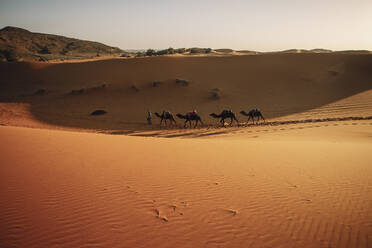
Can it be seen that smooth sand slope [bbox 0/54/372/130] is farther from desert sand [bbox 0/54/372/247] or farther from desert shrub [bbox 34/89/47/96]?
desert sand [bbox 0/54/372/247]

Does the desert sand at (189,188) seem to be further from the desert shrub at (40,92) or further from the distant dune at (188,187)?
the desert shrub at (40,92)

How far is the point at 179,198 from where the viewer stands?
4699 millimetres

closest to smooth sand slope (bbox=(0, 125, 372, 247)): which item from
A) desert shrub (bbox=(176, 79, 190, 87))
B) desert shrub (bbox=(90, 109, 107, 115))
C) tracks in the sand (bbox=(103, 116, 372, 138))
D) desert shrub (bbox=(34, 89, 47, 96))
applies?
tracks in the sand (bbox=(103, 116, 372, 138))

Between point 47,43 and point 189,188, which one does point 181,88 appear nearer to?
point 189,188

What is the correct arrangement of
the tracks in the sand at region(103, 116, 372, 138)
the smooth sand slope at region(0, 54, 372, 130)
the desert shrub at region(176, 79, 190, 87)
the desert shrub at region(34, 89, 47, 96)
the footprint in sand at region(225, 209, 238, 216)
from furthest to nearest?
1. the desert shrub at region(34, 89, 47, 96)
2. the desert shrub at region(176, 79, 190, 87)
3. the smooth sand slope at region(0, 54, 372, 130)
4. the tracks in the sand at region(103, 116, 372, 138)
5. the footprint in sand at region(225, 209, 238, 216)

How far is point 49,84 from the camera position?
3453 centimetres

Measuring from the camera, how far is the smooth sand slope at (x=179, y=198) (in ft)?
11.4

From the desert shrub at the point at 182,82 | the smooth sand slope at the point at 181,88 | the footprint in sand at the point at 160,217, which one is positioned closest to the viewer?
the footprint in sand at the point at 160,217

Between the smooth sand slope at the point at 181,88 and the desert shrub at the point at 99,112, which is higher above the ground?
the smooth sand slope at the point at 181,88

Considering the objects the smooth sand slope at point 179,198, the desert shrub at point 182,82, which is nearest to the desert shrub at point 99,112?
the desert shrub at point 182,82

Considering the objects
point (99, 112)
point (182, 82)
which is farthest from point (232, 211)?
point (182, 82)

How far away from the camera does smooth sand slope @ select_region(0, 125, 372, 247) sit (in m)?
3.48

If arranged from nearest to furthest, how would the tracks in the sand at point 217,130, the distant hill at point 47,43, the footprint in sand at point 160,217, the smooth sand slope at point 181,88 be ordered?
the footprint in sand at point 160,217 → the tracks in the sand at point 217,130 → the smooth sand slope at point 181,88 → the distant hill at point 47,43

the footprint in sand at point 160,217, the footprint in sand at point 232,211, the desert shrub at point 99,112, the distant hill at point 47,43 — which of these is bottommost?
the footprint in sand at point 232,211
